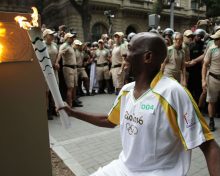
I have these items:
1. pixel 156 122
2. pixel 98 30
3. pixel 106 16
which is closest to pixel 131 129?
pixel 156 122

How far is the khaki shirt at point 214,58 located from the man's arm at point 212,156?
15.1 feet

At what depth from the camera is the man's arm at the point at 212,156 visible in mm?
1618

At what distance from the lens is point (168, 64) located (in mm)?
6707

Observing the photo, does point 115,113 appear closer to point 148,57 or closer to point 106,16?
point 148,57

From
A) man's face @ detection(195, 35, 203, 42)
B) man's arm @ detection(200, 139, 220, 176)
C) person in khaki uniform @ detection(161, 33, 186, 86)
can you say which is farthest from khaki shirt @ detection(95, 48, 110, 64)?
man's arm @ detection(200, 139, 220, 176)

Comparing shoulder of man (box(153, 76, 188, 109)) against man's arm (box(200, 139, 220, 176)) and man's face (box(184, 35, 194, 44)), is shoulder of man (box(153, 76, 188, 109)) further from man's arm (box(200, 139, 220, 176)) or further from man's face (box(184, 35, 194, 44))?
man's face (box(184, 35, 194, 44))

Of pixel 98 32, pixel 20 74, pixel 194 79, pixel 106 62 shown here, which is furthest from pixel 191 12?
pixel 20 74

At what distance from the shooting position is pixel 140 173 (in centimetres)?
195

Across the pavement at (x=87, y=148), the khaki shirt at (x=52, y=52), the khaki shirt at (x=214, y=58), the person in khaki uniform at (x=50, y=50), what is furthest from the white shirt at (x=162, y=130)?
the khaki shirt at (x=52, y=52)

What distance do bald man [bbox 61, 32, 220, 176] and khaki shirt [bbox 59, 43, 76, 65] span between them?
20.2ft

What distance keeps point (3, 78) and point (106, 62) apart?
29.3 feet

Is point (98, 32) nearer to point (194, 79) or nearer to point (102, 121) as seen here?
point (194, 79)

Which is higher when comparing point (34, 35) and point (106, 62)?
point (34, 35)

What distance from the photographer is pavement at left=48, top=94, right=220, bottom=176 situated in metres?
4.41
